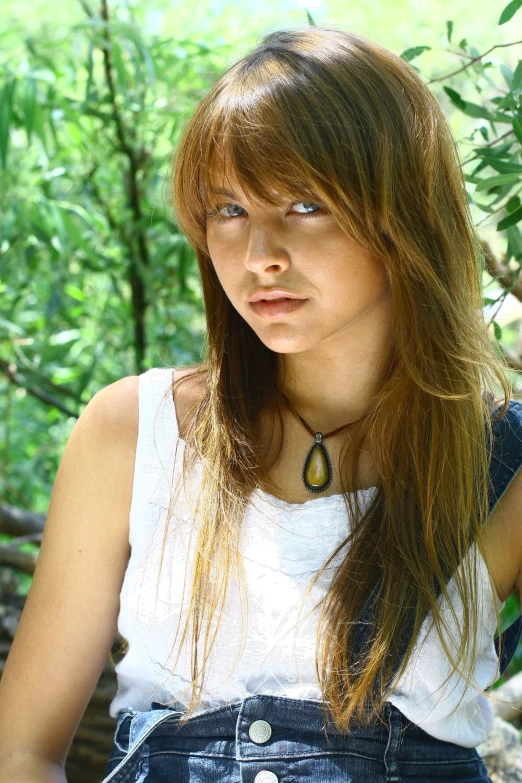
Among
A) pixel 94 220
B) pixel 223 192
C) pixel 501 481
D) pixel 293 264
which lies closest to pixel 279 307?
pixel 293 264

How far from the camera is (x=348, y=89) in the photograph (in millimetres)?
1288

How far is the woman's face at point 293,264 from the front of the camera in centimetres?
132

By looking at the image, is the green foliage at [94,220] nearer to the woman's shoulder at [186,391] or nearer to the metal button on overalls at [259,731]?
the woman's shoulder at [186,391]

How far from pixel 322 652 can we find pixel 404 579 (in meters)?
0.16

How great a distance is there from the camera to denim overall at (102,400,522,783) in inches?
54.4

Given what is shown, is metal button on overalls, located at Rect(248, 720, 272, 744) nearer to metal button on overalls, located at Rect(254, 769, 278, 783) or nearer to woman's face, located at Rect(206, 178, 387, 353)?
metal button on overalls, located at Rect(254, 769, 278, 783)

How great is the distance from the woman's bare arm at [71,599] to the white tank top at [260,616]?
0.12 ft

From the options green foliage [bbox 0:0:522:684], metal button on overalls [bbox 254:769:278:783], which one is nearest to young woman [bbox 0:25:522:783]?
metal button on overalls [bbox 254:769:278:783]

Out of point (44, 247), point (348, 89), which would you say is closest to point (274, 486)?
point (348, 89)

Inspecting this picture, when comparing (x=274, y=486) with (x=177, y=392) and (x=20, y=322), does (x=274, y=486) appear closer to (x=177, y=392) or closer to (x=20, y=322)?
(x=177, y=392)

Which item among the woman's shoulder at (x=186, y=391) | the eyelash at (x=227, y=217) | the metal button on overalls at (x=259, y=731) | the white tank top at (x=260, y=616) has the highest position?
the eyelash at (x=227, y=217)

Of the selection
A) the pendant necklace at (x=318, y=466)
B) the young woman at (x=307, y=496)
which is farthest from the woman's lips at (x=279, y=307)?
the pendant necklace at (x=318, y=466)

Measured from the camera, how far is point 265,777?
1365 mm

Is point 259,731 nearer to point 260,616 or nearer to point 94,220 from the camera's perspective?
point 260,616
